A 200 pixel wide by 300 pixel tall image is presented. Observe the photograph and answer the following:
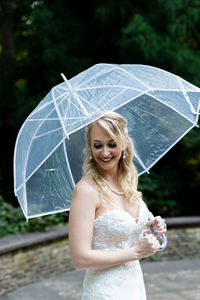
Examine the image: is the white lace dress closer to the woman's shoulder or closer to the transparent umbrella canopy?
the woman's shoulder

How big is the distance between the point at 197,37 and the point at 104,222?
7.61m

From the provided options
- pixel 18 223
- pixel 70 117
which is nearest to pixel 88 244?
pixel 70 117

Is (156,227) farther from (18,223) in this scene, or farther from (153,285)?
(18,223)

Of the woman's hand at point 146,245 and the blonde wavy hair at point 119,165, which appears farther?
the blonde wavy hair at point 119,165

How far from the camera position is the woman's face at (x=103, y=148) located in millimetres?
2184

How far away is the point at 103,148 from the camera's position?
86.3 inches

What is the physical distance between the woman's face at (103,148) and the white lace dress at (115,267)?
26 centimetres

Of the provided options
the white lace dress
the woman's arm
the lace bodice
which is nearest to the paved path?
the white lace dress

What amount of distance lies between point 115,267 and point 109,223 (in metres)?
0.29

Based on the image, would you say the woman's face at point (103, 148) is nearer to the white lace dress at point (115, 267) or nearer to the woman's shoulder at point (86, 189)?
the woman's shoulder at point (86, 189)

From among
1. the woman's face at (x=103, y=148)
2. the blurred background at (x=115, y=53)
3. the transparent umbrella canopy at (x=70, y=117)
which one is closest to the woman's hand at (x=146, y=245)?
the woman's face at (x=103, y=148)

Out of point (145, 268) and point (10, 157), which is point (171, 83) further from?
point (10, 157)

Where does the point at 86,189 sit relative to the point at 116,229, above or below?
above

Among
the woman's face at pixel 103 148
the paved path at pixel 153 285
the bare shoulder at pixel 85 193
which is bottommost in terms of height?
the paved path at pixel 153 285
